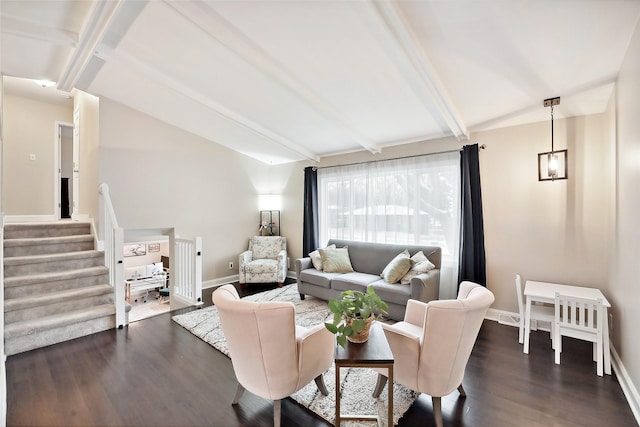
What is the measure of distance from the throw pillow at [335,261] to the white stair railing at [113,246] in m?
2.68

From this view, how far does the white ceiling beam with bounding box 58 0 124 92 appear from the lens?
2.35 metres

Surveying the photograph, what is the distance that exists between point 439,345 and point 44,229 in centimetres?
519

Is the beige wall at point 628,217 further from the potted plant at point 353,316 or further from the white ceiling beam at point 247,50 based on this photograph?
the white ceiling beam at point 247,50

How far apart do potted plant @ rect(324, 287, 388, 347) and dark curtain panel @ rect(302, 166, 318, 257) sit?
362cm

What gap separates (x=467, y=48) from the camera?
2.25 m

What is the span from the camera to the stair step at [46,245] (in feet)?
11.5

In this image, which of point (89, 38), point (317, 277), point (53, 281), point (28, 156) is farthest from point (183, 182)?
point (317, 277)

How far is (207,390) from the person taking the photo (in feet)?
7.34

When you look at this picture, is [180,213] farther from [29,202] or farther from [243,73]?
[243,73]

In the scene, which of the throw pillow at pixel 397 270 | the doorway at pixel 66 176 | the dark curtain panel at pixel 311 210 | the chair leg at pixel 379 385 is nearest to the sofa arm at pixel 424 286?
the throw pillow at pixel 397 270

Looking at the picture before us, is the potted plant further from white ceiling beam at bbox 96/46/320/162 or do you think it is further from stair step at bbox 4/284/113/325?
stair step at bbox 4/284/113/325

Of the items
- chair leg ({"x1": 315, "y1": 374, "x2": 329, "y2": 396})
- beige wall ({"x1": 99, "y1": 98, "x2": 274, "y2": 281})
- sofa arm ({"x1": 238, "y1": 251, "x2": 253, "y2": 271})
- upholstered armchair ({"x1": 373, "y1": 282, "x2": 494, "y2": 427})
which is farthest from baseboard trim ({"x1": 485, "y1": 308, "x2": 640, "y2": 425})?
beige wall ({"x1": 99, "y1": 98, "x2": 274, "y2": 281})

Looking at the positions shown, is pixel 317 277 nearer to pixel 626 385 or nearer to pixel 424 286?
pixel 424 286

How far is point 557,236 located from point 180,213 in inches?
218
